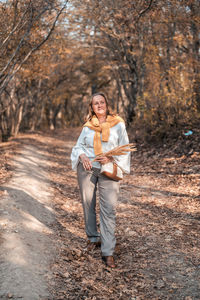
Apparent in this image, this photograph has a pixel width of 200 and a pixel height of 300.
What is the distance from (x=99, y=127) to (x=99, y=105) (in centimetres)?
29

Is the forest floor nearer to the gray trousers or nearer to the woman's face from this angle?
the gray trousers

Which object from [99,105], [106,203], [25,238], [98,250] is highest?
[99,105]

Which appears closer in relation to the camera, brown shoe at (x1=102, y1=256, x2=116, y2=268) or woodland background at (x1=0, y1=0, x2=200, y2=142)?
brown shoe at (x1=102, y1=256, x2=116, y2=268)

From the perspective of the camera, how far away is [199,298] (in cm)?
324

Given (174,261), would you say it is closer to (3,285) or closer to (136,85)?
(3,285)

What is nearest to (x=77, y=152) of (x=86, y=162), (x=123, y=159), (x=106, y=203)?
(x=86, y=162)

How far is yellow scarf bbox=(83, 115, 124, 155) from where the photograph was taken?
151 inches

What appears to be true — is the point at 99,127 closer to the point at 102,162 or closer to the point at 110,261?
the point at 102,162

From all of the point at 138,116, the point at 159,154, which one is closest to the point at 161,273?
the point at 159,154

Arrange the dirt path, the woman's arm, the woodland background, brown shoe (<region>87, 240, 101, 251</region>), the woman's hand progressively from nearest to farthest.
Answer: the dirt path
the woman's hand
the woman's arm
brown shoe (<region>87, 240, 101, 251</region>)
the woodland background

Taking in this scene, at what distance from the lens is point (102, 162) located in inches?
149

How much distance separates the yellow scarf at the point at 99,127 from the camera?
3.84m

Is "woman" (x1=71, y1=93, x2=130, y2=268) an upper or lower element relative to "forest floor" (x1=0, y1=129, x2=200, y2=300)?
upper

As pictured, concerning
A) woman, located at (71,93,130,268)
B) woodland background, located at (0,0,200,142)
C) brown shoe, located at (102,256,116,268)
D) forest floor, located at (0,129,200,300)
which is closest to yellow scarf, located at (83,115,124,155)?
woman, located at (71,93,130,268)
